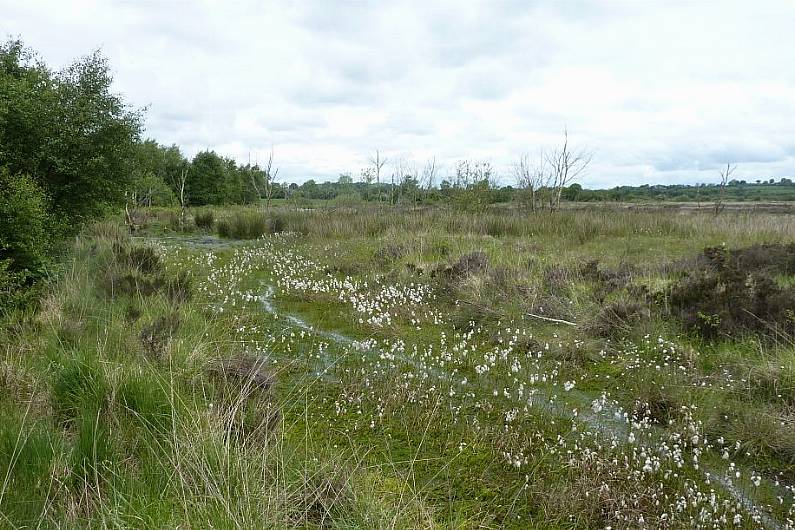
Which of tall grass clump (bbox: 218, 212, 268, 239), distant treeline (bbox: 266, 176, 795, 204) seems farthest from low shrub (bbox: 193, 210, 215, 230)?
distant treeline (bbox: 266, 176, 795, 204)

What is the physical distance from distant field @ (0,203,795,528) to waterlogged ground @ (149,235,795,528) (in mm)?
29

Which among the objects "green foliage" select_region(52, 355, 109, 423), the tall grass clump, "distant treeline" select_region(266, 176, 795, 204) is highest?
"distant treeline" select_region(266, 176, 795, 204)

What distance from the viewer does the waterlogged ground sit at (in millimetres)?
3883

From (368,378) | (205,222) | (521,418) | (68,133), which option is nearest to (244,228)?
(205,222)

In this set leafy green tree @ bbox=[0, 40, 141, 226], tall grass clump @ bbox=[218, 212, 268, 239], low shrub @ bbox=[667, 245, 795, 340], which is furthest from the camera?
tall grass clump @ bbox=[218, 212, 268, 239]

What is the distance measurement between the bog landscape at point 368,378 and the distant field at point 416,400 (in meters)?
0.03

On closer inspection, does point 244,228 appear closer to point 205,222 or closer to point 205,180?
point 205,222

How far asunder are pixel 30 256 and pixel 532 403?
9880mm

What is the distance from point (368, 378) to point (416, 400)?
833 mm

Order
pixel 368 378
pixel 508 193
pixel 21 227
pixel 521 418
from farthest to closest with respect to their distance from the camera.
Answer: pixel 508 193, pixel 21 227, pixel 368 378, pixel 521 418

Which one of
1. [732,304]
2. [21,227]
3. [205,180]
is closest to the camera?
[732,304]

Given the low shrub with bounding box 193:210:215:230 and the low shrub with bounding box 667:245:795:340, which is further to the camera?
the low shrub with bounding box 193:210:215:230

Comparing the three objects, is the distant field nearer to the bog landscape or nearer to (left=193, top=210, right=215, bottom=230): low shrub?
the bog landscape

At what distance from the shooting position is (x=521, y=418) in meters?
5.22
